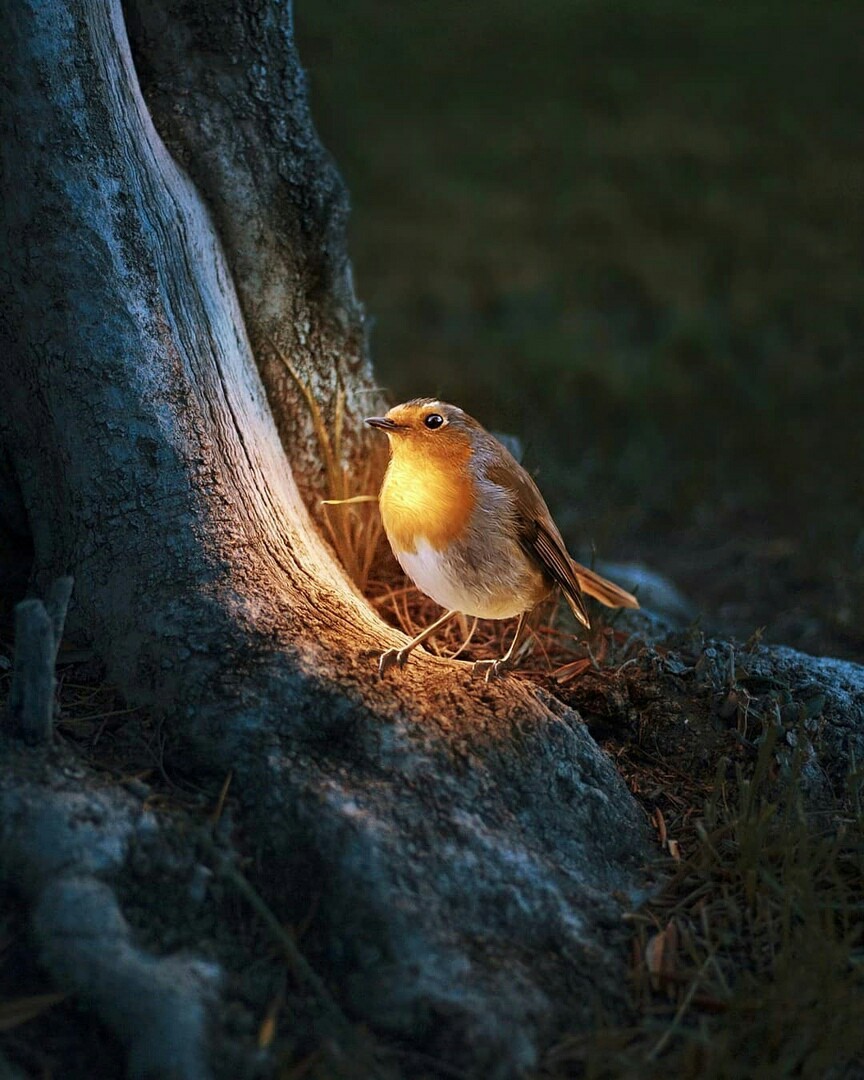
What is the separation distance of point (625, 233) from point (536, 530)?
8.12m

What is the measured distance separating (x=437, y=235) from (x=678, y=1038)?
9.76 meters

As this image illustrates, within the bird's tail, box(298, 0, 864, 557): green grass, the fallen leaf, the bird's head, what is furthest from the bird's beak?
box(298, 0, 864, 557): green grass

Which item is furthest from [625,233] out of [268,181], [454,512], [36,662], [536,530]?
[36,662]

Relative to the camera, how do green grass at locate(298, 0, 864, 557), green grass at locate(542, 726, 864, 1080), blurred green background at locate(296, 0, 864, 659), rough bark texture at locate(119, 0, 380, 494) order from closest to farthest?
1. green grass at locate(542, 726, 864, 1080)
2. rough bark texture at locate(119, 0, 380, 494)
3. blurred green background at locate(296, 0, 864, 659)
4. green grass at locate(298, 0, 864, 557)

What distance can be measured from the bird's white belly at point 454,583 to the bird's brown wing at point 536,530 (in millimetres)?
191

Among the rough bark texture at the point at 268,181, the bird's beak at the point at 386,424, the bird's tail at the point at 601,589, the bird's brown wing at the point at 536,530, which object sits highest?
the rough bark texture at the point at 268,181

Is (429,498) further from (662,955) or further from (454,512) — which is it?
(662,955)

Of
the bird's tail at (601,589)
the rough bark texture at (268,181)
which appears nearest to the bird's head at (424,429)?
the bird's tail at (601,589)

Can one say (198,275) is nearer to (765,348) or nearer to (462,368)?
(462,368)

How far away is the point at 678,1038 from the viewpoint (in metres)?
2.55

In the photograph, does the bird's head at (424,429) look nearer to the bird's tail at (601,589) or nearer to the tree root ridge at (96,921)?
the bird's tail at (601,589)

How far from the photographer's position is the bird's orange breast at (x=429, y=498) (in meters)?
3.36

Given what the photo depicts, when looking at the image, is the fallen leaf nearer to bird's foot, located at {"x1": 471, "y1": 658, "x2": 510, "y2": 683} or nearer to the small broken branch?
bird's foot, located at {"x1": 471, "y1": 658, "x2": 510, "y2": 683}

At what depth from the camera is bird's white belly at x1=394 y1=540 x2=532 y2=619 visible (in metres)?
3.38
